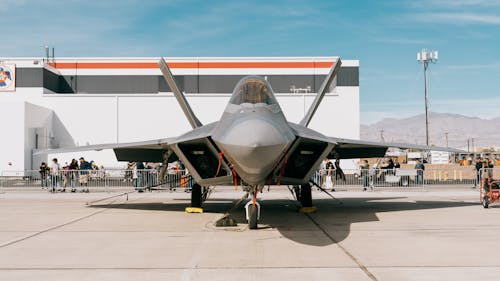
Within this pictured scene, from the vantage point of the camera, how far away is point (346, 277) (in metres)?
5.18

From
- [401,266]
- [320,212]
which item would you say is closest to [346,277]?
[401,266]

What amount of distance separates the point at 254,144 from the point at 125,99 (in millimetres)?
30076

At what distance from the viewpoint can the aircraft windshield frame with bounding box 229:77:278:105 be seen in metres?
9.05

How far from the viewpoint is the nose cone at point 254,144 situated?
7133 millimetres

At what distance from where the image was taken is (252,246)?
7156 mm

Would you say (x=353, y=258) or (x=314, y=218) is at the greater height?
(x=353, y=258)

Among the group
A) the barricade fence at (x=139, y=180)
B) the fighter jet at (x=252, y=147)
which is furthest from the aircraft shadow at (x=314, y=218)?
the barricade fence at (x=139, y=180)

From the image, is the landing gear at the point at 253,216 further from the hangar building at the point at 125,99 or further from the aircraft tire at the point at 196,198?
the hangar building at the point at 125,99

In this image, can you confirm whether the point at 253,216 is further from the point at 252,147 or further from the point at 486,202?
the point at 486,202

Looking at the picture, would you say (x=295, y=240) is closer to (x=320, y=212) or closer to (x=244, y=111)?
(x=244, y=111)

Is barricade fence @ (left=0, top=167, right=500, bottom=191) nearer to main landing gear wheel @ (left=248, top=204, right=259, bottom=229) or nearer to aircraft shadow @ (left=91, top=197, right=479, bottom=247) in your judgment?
aircraft shadow @ (left=91, top=197, right=479, bottom=247)

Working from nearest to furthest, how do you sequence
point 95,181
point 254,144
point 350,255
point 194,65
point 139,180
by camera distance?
point 350,255
point 254,144
point 139,180
point 95,181
point 194,65

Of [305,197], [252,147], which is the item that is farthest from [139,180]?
[252,147]

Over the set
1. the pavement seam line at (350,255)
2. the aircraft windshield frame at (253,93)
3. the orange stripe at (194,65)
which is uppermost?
the orange stripe at (194,65)
